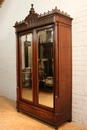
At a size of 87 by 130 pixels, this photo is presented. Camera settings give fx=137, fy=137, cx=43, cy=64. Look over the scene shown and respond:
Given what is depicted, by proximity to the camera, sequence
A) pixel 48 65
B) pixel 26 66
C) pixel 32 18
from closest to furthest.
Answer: pixel 48 65, pixel 32 18, pixel 26 66

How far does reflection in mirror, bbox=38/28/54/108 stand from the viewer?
8.09ft

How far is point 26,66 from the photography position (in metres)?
2.98

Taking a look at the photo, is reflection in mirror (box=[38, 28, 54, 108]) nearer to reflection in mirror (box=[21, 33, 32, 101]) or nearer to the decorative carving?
the decorative carving

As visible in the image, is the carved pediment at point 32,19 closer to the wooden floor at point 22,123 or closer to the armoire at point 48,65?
the armoire at point 48,65

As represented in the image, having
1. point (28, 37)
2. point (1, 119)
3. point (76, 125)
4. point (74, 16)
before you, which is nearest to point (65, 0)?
point (74, 16)

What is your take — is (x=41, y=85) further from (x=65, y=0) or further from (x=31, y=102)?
(x=65, y=0)

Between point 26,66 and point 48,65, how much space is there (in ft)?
2.13

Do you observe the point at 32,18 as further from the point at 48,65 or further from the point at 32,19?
the point at 48,65

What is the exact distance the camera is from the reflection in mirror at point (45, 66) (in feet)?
8.09

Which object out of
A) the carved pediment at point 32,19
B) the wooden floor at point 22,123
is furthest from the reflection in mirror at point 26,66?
the wooden floor at point 22,123

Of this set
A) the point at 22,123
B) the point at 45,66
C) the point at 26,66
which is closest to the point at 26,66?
the point at 26,66

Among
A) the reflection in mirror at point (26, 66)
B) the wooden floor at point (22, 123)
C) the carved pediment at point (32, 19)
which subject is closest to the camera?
the wooden floor at point (22, 123)

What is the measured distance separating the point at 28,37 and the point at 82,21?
1113mm

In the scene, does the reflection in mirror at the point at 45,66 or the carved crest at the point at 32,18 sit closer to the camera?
the reflection in mirror at the point at 45,66
